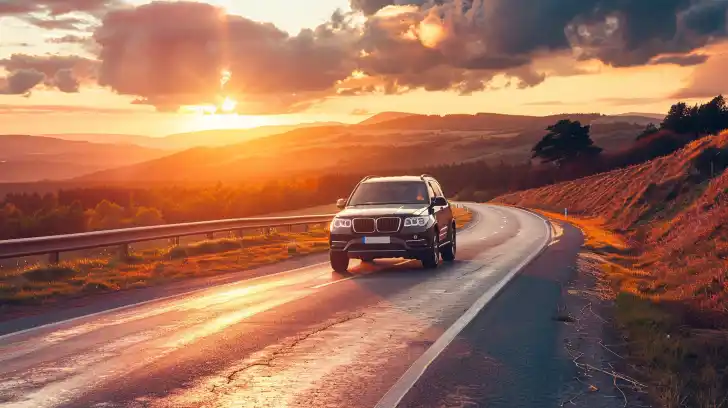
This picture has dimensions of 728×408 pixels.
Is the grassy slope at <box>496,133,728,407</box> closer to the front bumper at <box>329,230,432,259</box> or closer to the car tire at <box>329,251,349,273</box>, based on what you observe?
the front bumper at <box>329,230,432,259</box>

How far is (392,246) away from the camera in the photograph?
17406 millimetres

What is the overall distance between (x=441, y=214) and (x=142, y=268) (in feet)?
23.1

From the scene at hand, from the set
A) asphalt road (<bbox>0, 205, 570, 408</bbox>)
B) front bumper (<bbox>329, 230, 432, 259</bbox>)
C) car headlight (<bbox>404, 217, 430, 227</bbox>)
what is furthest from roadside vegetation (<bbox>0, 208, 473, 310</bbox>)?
car headlight (<bbox>404, 217, 430, 227</bbox>)

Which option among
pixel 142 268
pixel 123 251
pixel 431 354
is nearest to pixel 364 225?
pixel 142 268

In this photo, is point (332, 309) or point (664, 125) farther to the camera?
point (664, 125)

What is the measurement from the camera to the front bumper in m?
17.4

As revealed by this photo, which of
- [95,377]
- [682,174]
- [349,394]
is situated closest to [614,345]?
[349,394]

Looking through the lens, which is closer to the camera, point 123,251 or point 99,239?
point 99,239

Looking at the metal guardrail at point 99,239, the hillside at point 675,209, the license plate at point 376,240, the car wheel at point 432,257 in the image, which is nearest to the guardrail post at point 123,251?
the metal guardrail at point 99,239

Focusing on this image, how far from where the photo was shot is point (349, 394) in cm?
658

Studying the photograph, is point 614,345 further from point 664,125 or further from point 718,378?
point 664,125

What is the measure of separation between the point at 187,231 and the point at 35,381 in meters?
17.2

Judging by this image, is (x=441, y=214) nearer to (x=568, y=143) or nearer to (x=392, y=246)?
(x=392, y=246)

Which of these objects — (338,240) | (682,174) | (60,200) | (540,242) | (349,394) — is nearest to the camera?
(349,394)
